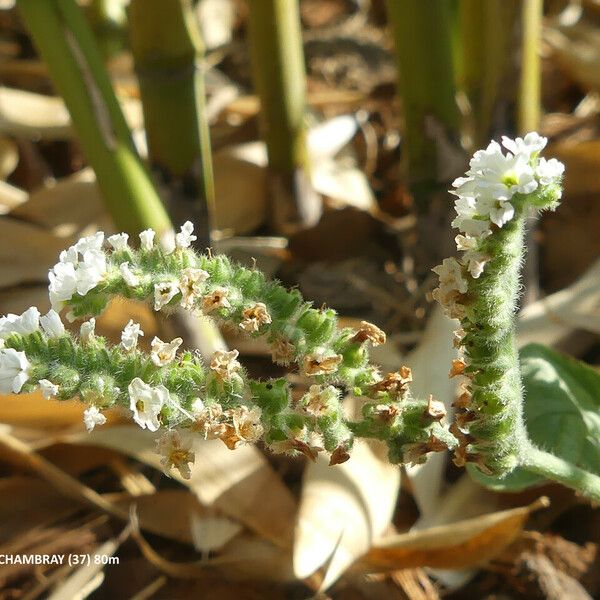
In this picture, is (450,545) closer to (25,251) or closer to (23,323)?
(23,323)

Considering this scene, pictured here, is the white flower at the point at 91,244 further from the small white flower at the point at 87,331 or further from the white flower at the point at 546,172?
the white flower at the point at 546,172

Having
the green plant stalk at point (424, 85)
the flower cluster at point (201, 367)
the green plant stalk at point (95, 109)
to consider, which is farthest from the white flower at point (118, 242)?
the green plant stalk at point (424, 85)

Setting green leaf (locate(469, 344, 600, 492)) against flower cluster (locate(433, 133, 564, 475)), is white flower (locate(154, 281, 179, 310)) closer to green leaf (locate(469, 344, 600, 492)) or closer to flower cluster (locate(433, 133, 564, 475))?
flower cluster (locate(433, 133, 564, 475))

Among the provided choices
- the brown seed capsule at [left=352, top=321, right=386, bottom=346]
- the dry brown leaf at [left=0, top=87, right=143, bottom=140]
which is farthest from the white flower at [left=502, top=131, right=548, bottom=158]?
the dry brown leaf at [left=0, top=87, right=143, bottom=140]

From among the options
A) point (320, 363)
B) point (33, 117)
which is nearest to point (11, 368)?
point (320, 363)

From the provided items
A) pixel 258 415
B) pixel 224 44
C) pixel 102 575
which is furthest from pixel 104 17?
pixel 258 415

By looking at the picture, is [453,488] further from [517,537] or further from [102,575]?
[102,575]
